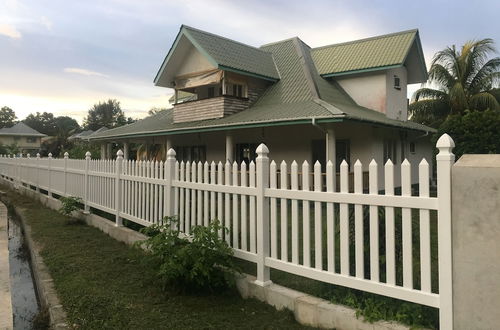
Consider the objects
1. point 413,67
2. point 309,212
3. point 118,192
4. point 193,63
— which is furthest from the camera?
point 413,67

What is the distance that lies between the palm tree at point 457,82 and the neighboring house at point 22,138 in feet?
187

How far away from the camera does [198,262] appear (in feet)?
13.3

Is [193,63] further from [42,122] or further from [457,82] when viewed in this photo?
[42,122]

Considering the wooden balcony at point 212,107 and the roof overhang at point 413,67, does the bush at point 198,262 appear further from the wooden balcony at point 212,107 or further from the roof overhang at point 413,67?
the roof overhang at point 413,67

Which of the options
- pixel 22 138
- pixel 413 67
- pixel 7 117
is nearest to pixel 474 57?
pixel 413 67

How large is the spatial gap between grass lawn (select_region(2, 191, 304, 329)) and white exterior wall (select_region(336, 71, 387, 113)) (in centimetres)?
1266

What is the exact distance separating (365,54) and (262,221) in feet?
46.4

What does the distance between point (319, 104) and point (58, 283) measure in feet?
33.5

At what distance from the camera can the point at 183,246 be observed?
441cm

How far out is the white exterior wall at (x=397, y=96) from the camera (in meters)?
15.9

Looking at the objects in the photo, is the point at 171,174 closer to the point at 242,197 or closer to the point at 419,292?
the point at 242,197

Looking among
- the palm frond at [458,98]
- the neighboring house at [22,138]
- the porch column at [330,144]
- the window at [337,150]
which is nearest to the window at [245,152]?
the window at [337,150]

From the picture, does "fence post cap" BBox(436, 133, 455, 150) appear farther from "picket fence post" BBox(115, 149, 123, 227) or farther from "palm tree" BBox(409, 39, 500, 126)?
"palm tree" BBox(409, 39, 500, 126)

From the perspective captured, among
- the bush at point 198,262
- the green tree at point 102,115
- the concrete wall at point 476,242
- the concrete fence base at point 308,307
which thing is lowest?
the concrete fence base at point 308,307
